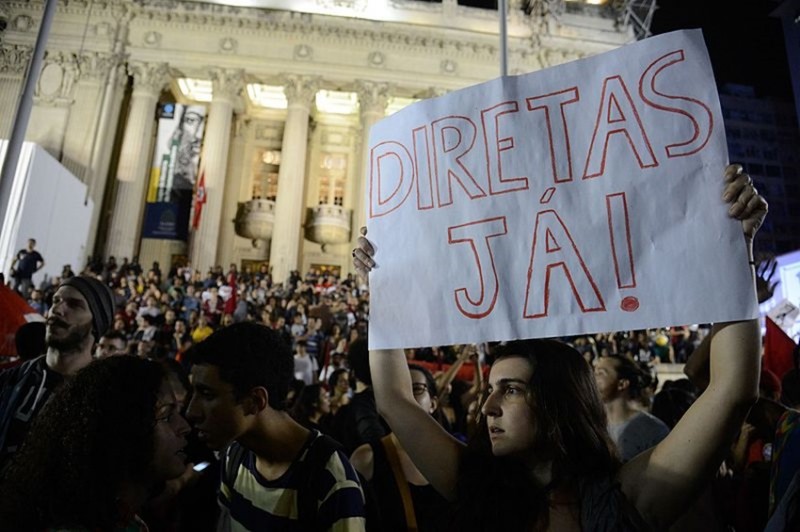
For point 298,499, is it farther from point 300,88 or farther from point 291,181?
point 300,88

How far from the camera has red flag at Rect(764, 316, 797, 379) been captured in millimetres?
4059

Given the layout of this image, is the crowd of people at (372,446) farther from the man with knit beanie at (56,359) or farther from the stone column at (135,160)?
the stone column at (135,160)

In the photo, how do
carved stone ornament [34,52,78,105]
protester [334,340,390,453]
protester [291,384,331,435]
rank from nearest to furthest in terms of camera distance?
protester [334,340,390,453]
protester [291,384,331,435]
carved stone ornament [34,52,78,105]

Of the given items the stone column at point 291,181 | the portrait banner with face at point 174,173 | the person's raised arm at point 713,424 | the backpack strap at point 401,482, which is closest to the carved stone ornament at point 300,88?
the stone column at point 291,181

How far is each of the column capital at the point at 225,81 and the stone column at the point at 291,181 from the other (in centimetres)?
248

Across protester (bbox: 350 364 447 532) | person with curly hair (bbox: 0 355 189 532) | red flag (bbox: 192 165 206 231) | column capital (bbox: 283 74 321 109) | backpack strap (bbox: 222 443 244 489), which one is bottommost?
protester (bbox: 350 364 447 532)

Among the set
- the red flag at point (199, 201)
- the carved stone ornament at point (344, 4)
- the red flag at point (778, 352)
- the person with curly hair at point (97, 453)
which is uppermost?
the carved stone ornament at point (344, 4)

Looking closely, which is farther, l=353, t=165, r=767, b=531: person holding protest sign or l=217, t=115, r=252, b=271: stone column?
l=217, t=115, r=252, b=271: stone column

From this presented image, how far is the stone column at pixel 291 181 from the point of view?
85.3 ft

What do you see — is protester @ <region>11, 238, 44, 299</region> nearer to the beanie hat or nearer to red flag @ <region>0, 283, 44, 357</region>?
red flag @ <region>0, 283, 44, 357</region>

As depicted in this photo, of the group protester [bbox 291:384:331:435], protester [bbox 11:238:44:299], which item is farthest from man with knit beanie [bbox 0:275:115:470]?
protester [bbox 11:238:44:299]

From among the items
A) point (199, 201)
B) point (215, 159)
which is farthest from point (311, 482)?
point (215, 159)

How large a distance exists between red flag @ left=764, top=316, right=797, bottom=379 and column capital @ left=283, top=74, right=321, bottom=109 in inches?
1050

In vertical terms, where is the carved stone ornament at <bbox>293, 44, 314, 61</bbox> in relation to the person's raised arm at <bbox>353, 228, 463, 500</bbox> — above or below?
above
